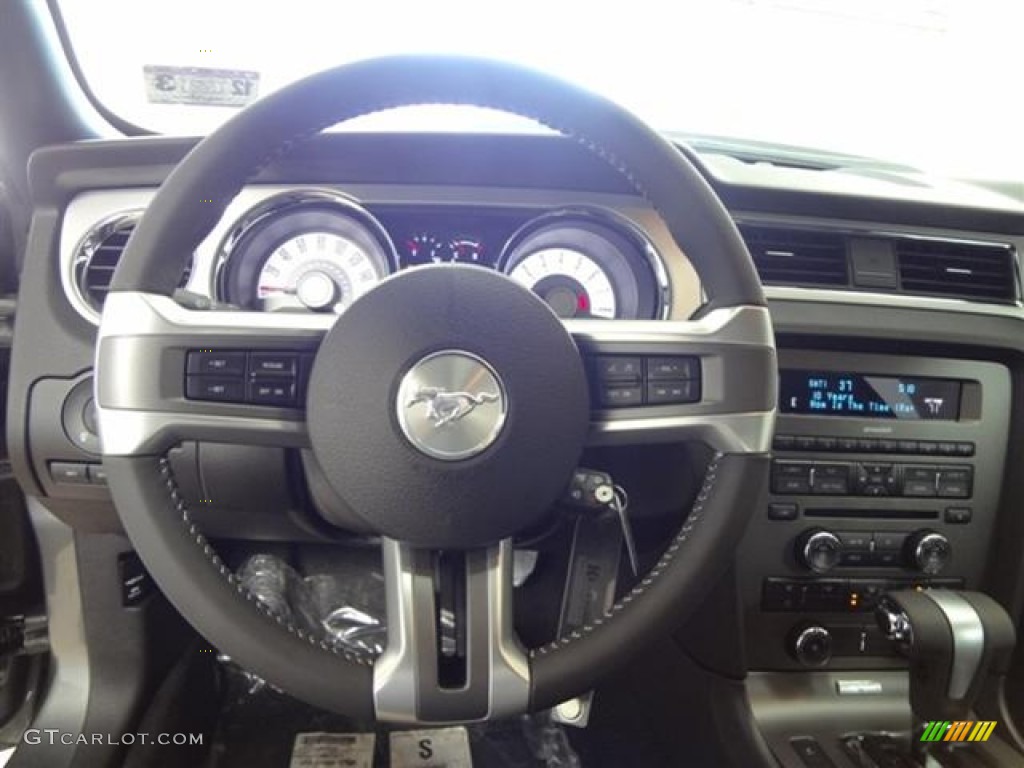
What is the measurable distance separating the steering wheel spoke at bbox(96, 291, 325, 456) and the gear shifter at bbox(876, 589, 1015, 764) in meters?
0.81

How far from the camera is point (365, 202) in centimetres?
99

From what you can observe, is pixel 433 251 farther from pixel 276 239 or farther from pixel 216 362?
pixel 216 362

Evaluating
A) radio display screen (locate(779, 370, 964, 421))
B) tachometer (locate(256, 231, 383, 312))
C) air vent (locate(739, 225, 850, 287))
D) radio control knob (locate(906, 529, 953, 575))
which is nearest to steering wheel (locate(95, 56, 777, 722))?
tachometer (locate(256, 231, 383, 312))

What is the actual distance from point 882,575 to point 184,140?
113cm

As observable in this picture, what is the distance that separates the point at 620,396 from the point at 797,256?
0.53 m

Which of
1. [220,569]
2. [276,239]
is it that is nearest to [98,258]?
[276,239]

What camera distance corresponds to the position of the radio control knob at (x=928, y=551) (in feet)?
3.89

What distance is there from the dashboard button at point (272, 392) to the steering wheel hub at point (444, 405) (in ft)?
Result: 0.11

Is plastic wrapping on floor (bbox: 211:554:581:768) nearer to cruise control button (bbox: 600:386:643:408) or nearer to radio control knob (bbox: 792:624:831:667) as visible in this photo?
radio control knob (bbox: 792:624:831:667)

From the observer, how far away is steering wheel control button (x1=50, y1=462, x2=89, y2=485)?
95 centimetres

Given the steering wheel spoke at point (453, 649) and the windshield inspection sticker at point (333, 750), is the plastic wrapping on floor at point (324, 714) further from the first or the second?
the steering wheel spoke at point (453, 649)

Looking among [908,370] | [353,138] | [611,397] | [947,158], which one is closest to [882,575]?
[908,370]

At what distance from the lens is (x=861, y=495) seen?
118 cm

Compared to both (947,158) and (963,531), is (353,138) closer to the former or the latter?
(963,531)
